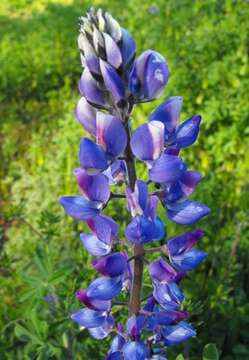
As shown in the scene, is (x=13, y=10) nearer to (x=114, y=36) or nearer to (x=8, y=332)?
(x=8, y=332)

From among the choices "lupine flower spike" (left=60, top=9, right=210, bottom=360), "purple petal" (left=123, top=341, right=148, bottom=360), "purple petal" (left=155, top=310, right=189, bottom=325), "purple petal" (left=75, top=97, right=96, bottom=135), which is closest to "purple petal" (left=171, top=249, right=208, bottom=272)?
"lupine flower spike" (left=60, top=9, right=210, bottom=360)

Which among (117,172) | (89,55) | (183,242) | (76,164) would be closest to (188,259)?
(183,242)

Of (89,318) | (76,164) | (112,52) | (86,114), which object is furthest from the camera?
(76,164)

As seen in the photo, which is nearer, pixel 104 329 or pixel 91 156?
pixel 91 156

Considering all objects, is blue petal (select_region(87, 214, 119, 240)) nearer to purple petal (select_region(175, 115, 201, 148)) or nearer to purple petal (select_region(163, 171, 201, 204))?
purple petal (select_region(163, 171, 201, 204))

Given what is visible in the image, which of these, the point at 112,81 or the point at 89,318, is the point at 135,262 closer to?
the point at 89,318

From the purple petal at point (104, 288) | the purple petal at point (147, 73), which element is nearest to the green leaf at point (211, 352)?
the purple petal at point (104, 288)

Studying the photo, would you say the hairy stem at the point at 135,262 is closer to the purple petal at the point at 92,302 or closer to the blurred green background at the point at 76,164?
the purple petal at the point at 92,302
